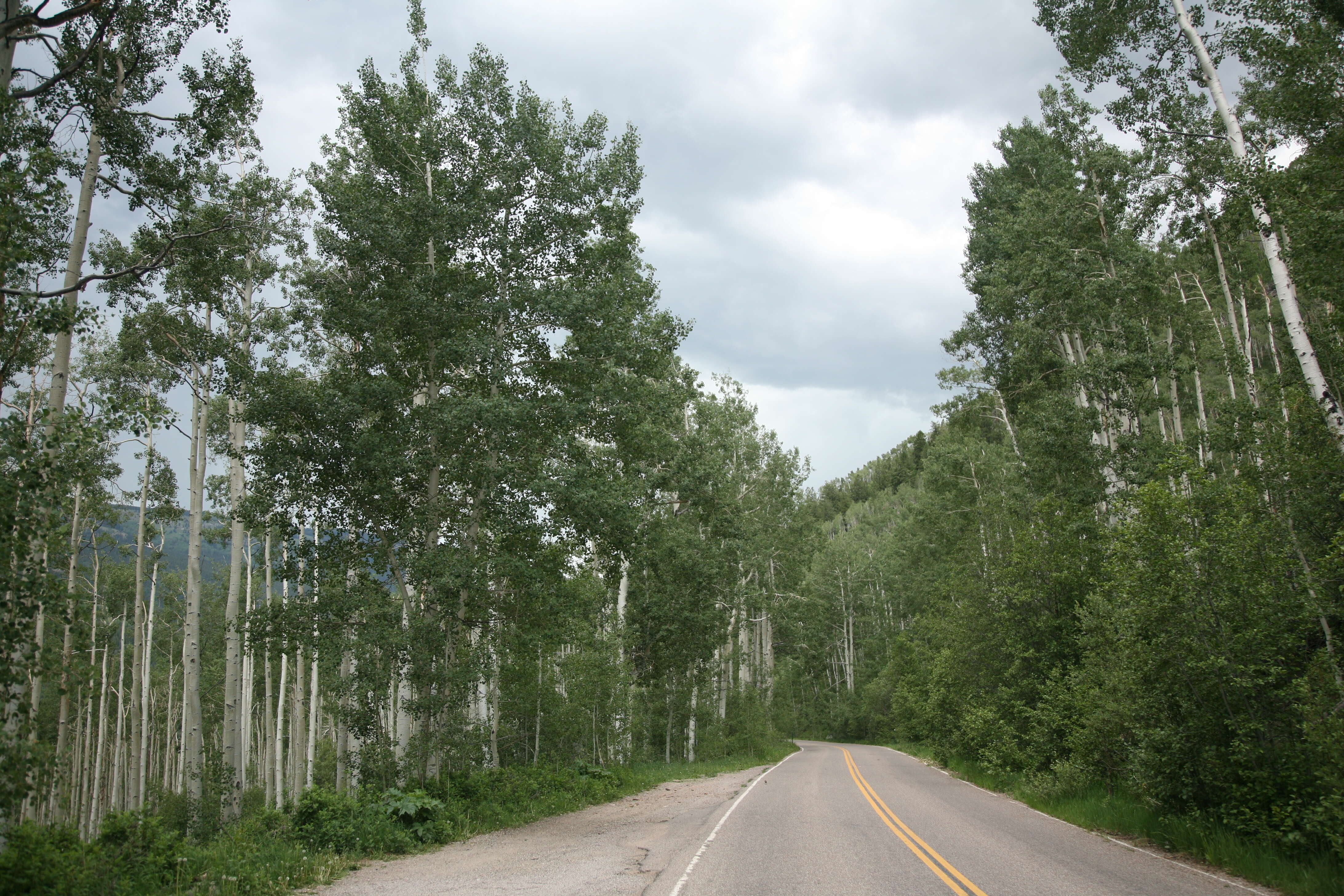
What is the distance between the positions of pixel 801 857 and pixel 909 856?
1.32 meters

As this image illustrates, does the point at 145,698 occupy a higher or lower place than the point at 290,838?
lower

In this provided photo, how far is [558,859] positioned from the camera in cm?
983

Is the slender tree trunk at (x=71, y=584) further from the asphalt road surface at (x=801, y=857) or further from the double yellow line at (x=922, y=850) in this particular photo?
the double yellow line at (x=922, y=850)

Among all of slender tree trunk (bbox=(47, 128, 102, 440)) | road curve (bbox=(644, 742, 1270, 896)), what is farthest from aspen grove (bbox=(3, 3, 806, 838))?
road curve (bbox=(644, 742, 1270, 896))

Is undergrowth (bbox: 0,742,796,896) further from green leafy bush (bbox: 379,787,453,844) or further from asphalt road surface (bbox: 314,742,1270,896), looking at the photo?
asphalt road surface (bbox: 314,742,1270,896)

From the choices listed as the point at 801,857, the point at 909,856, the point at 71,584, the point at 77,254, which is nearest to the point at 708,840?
→ the point at 801,857

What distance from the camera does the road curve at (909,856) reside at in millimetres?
7453

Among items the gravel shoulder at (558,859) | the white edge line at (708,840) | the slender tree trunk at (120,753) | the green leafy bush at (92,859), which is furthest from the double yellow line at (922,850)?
the slender tree trunk at (120,753)

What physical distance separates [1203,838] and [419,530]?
1366cm

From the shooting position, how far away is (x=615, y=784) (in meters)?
17.7

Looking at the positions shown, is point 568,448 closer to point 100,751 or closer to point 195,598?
point 195,598

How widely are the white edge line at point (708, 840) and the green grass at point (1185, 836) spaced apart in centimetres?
576

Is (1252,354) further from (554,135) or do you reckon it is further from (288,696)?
(288,696)

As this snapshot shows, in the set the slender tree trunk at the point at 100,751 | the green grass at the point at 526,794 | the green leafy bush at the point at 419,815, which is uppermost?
the green leafy bush at the point at 419,815
